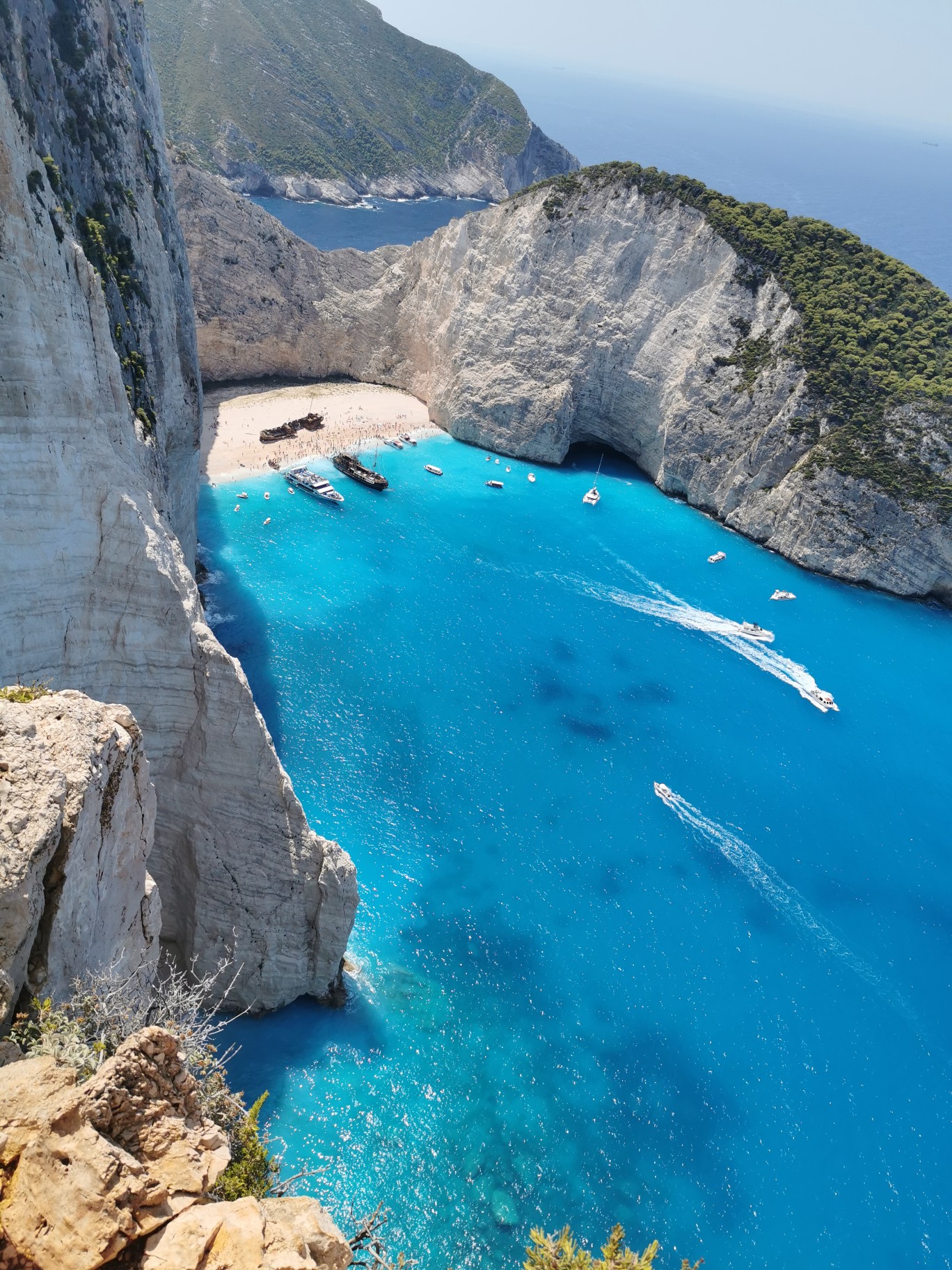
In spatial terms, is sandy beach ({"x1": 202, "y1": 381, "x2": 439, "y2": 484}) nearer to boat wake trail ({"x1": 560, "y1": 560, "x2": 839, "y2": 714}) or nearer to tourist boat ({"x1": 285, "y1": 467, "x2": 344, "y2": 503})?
tourist boat ({"x1": 285, "y1": 467, "x2": 344, "y2": 503})

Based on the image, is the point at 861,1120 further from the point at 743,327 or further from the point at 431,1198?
the point at 743,327

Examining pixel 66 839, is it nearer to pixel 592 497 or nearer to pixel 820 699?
pixel 820 699

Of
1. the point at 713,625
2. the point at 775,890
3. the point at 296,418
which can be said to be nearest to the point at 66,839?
the point at 775,890

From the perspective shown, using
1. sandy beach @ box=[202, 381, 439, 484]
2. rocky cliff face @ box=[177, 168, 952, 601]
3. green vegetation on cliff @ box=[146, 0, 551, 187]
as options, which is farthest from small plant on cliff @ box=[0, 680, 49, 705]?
green vegetation on cliff @ box=[146, 0, 551, 187]

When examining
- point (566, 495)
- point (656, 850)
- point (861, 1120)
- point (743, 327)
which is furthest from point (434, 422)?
point (861, 1120)

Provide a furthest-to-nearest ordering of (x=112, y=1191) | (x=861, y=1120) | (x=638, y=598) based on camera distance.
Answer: (x=638, y=598) < (x=861, y=1120) < (x=112, y=1191)

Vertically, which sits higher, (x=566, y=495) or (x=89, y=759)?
(x=89, y=759)

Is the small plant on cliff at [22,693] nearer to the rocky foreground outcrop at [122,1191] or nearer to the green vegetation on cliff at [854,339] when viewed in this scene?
the rocky foreground outcrop at [122,1191]
